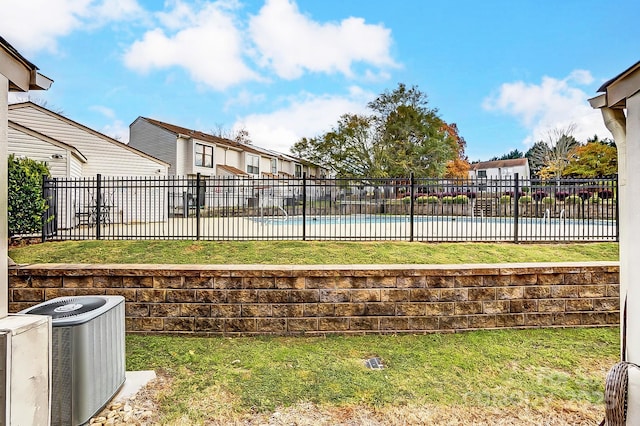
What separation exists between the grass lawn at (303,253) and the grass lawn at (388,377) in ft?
5.50

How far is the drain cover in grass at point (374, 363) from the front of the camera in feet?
10.2

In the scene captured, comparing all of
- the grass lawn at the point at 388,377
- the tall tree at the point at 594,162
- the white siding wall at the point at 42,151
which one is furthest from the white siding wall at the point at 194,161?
the tall tree at the point at 594,162

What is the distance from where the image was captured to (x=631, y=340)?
5.79 ft

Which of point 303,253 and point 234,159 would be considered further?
point 234,159

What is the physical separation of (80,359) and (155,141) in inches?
969

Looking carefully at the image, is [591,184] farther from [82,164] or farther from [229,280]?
[82,164]

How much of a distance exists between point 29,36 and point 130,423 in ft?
73.5

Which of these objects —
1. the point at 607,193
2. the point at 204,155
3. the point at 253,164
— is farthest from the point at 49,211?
the point at 253,164

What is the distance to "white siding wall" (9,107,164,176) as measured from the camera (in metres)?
14.3

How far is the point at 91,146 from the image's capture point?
614 inches

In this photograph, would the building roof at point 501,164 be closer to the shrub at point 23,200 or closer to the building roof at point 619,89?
the shrub at point 23,200

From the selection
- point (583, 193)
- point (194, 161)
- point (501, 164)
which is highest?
point (501, 164)

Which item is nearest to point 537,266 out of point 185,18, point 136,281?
point 136,281

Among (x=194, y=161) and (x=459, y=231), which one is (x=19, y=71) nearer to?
(x=459, y=231)
